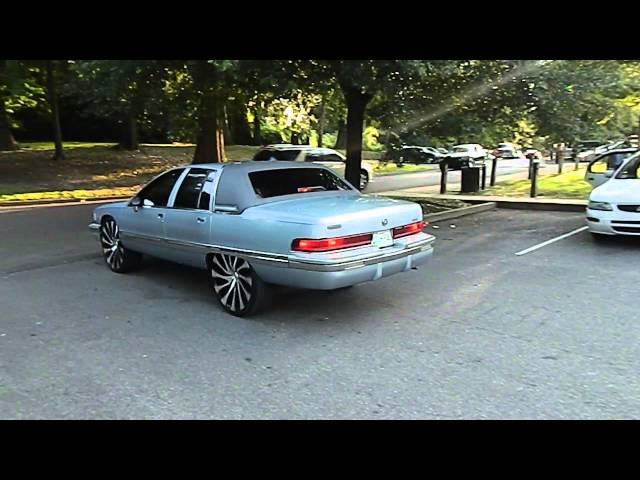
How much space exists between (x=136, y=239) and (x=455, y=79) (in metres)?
7.83

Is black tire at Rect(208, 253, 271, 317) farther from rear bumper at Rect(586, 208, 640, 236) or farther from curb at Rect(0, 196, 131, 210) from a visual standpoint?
curb at Rect(0, 196, 131, 210)

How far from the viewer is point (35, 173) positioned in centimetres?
2034

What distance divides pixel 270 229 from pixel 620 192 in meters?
6.22

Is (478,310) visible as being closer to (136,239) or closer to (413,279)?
(413,279)

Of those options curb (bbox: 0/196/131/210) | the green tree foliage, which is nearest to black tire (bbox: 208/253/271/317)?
the green tree foliage

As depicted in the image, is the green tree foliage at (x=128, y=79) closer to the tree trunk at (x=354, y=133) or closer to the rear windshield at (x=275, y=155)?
the rear windshield at (x=275, y=155)

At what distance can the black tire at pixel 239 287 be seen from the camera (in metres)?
5.55

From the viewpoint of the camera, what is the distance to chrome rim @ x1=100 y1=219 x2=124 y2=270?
24.6ft

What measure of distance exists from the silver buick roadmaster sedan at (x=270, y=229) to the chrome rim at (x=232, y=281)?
0.03 feet

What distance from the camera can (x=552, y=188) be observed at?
1777 cm

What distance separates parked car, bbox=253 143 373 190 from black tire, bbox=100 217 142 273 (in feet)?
33.0

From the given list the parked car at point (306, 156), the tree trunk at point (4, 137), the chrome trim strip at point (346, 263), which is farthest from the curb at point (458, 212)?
the tree trunk at point (4, 137)

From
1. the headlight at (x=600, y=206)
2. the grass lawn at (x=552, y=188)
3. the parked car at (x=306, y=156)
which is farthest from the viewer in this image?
the parked car at (x=306, y=156)
